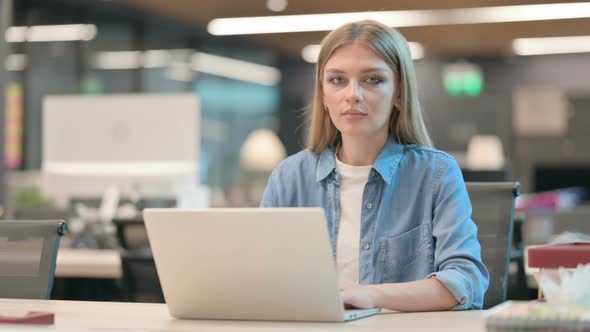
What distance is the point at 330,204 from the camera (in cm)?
240

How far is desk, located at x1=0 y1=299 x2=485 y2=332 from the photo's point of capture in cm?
177

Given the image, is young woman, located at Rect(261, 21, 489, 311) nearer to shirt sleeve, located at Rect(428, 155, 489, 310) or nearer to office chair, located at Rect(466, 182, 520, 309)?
shirt sleeve, located at Rect(428, 155, 489, 310)

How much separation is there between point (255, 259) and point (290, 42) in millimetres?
11324

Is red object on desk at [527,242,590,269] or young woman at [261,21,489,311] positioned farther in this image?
young woman at [261,21,489,311]

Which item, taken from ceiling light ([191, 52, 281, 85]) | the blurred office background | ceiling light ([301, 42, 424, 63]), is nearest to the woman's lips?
the blurred office background

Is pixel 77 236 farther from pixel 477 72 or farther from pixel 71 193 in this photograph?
pixel 477 72

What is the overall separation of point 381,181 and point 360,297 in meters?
0.46

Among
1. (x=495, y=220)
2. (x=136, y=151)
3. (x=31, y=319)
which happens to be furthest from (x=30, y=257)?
(x=136, y=151)

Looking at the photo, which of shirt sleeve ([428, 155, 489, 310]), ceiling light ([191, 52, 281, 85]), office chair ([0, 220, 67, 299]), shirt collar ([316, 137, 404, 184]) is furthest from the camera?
ceiling light ([191, 52, 281, 85])

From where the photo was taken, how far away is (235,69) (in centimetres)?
1366

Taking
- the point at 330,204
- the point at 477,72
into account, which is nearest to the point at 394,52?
the point at 330,204

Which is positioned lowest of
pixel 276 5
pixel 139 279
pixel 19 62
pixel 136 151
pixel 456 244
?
pixel 139 279

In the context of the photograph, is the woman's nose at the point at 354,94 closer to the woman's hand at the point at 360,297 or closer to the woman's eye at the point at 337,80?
the woman's eye at the point at 337,80

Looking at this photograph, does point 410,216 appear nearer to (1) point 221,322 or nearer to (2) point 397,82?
(2) point 397,82
